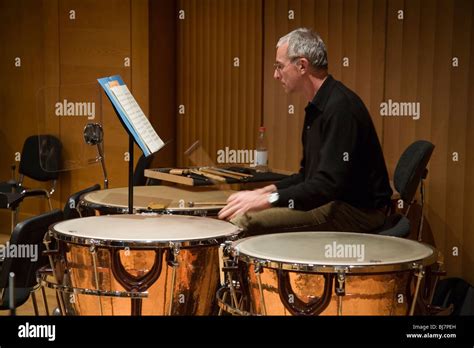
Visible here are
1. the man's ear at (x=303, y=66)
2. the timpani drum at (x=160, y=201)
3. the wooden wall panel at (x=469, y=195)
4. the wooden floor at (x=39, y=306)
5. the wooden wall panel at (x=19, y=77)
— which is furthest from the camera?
the wooden wall panel at (x=19, y=77)

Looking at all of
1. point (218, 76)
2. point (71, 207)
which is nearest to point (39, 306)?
point (71, 207)

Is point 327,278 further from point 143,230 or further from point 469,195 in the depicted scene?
point 469,195

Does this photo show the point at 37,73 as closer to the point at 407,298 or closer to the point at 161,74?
the point at 161,74

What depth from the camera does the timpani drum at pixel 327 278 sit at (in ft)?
7.97

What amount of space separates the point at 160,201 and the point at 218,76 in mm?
2375

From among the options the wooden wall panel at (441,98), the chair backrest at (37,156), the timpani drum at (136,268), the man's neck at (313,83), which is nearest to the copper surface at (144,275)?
the timpani drum at (136,268)

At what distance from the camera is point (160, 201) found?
3.88m

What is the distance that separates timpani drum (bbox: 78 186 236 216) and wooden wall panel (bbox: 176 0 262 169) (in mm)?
1481

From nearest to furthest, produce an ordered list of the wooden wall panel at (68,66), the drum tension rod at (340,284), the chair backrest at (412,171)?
the drum tension rod at (340,284), the chair backrest at (412,171), the wooden wall panel at (68,66)

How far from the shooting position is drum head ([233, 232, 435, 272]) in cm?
243

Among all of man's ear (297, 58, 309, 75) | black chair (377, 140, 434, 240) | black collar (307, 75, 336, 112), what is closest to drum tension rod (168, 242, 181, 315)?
black collar (307, 75, 336, 112)

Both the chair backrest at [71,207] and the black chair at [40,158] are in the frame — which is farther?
the black chair at [40,158]

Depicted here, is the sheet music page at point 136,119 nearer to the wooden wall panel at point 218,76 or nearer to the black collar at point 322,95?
the black collar at point 322,95

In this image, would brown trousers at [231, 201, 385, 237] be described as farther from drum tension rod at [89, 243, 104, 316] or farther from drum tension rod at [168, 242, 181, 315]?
drum tension rod at [89, 243, 104, 316]
